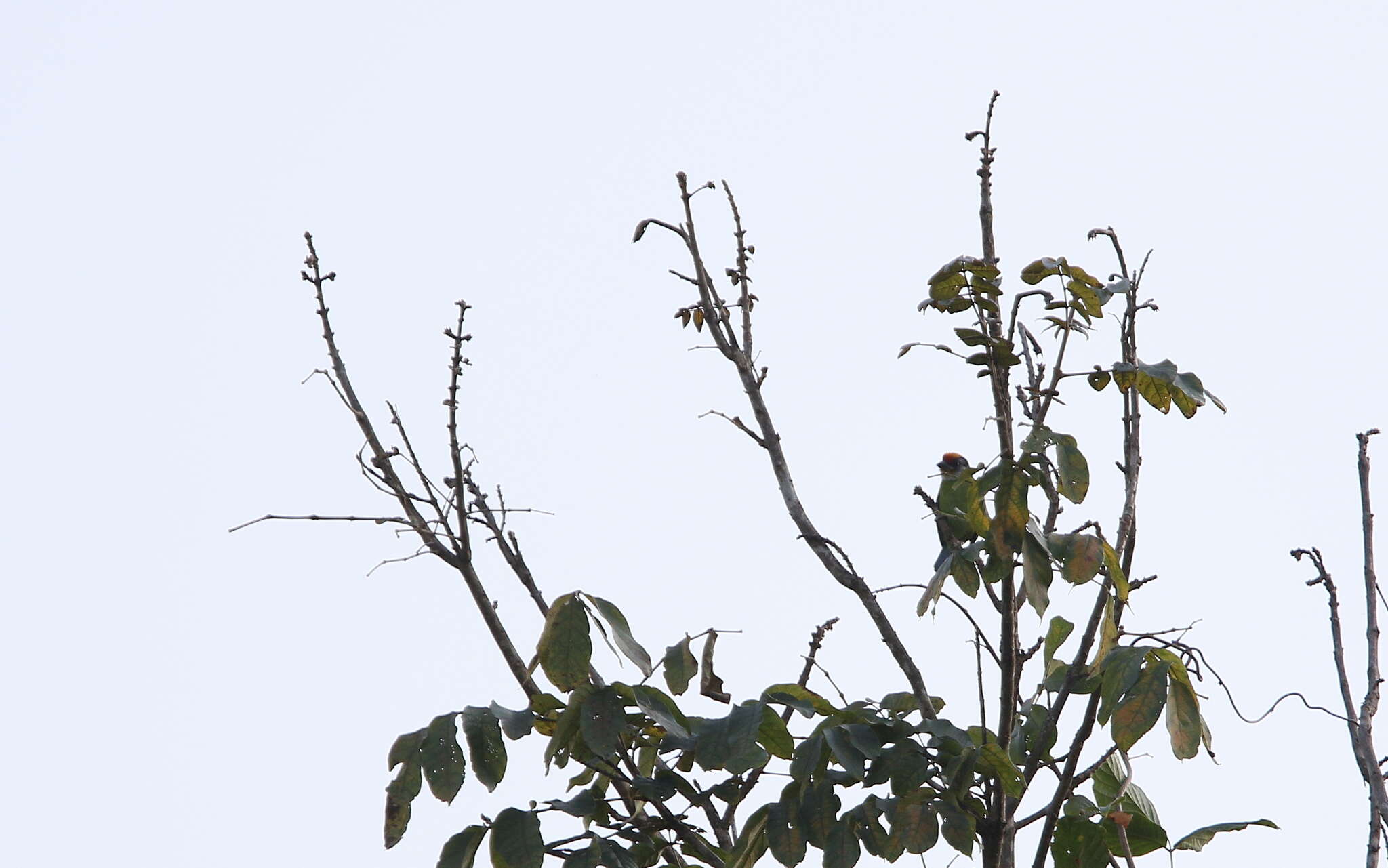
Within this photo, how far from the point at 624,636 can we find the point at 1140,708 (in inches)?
36.1

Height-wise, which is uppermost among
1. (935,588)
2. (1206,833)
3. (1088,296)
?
(1088,296)

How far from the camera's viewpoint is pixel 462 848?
230cm

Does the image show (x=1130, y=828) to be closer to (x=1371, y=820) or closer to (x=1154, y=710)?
(x=1154, y=710)

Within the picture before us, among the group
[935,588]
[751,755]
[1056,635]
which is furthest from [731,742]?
[1056,635]

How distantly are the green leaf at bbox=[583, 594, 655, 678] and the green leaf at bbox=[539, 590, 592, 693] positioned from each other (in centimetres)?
4

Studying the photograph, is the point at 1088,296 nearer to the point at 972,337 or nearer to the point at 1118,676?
the point at 972,337

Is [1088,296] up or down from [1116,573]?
up

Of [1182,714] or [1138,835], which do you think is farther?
[1138,835]

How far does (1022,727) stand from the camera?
109 inches

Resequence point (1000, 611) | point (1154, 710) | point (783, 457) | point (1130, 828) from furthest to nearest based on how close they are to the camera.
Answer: point (783, 457)
point (1000, 611)
point (1130, 828)
point (1154, 710)

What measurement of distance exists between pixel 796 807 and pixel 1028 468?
2.45ft

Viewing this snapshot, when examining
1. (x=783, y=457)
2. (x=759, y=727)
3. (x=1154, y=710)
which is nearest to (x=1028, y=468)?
(x=1154, y=710)

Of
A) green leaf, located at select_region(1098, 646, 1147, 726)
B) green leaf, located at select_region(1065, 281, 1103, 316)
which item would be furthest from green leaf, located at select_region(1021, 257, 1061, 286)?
green leaf, located at select_region(1098, 646, 1147, 726)

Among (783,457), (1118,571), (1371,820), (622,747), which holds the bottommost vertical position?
(1371,820)
